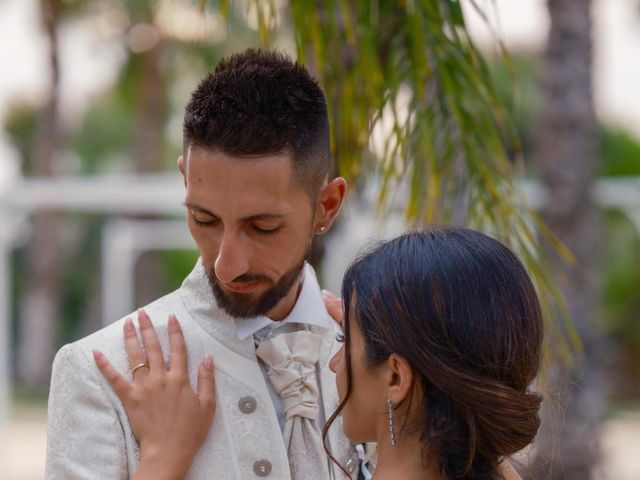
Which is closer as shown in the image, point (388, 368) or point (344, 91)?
point (388, 368)

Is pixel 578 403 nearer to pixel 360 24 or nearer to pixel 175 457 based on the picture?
pixel 360 24

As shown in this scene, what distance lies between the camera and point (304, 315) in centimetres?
230

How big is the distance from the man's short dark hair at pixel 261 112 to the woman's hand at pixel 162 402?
370mm

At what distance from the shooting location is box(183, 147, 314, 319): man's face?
2.06 m

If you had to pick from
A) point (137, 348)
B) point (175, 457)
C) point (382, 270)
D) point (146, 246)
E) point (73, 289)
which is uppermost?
point (382, 270)

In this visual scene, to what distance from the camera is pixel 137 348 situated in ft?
6.97

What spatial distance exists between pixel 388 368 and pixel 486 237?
0.93ft

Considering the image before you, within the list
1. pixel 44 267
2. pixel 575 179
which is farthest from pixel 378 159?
pixel 44 267

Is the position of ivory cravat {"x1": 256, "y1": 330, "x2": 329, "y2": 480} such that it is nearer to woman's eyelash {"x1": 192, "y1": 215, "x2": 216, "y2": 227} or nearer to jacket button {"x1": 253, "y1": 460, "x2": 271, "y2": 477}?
jacket button {"x1": 253, "y1": 460, "x2": 271, "y2": 477}

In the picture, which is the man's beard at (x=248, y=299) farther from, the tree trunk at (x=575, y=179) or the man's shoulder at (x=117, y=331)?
the tree trunk at (x=575, y=179)

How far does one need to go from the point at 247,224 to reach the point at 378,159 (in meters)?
1.10

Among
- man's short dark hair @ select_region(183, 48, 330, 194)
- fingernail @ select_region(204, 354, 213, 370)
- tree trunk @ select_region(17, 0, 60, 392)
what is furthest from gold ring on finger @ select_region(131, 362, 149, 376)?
tree trunk @ select_region(17, 0, 60, 392)

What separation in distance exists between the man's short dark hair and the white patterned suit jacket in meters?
0.28

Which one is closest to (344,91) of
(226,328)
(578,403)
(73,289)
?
(226,328)
